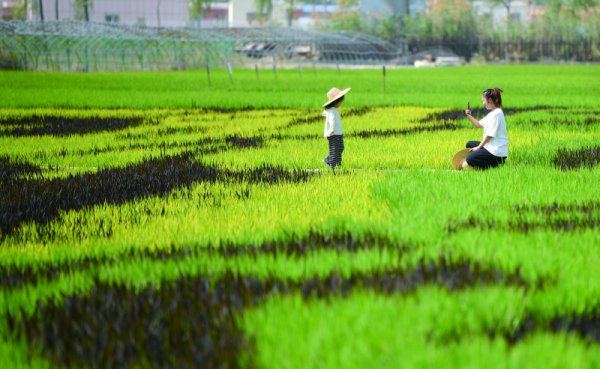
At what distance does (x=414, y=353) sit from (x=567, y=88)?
2800 cm

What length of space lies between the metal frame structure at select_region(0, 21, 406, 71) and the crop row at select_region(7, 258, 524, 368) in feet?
129

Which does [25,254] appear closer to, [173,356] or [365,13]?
[173,356]

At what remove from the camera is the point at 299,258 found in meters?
4.84

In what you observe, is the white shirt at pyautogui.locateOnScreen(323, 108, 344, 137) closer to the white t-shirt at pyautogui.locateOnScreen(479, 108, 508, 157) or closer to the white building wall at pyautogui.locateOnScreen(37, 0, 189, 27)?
the white t-shirt at pyautogui.locateOnScreen(479, 108, 508, 157)

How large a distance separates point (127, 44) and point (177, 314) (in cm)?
4886

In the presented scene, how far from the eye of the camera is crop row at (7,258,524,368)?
11.1 feet

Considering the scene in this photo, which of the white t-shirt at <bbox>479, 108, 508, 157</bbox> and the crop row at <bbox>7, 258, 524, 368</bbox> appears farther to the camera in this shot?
the white t-shirt at <bbox>479, 108, 508, 157</bbox>

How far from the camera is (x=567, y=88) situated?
97.6 ft

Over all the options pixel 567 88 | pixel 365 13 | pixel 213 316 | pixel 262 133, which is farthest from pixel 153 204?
pixel 365 13

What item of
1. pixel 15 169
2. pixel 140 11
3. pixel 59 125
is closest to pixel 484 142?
pixel 15 169

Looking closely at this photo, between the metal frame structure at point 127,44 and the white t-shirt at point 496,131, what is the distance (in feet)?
116

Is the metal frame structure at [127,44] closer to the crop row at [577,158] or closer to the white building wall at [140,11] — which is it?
the white building wall at [140,11]

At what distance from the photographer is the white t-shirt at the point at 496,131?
8.99 m

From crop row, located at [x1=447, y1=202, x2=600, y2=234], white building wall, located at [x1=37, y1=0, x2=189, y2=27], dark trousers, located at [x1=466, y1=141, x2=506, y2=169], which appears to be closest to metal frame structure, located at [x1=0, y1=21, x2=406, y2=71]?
white building wall, located at [x1=37, y1=0, x2=189, y2=27]
